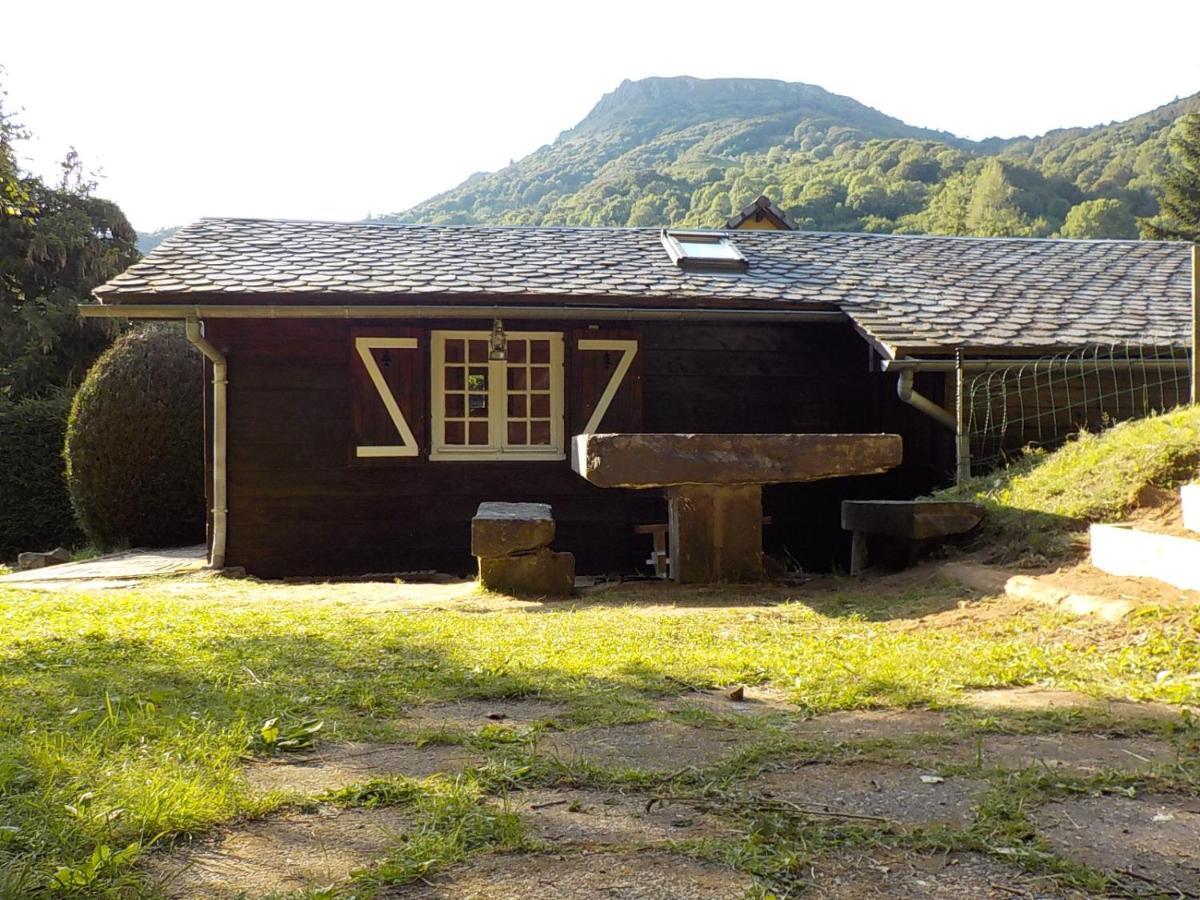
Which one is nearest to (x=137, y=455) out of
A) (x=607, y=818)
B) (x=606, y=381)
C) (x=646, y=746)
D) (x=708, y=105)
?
(x=606, y=381)

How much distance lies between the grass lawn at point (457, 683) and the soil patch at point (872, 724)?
0.28 ft

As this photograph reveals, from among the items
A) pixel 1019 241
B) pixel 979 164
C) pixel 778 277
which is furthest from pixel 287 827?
pixel 979 164

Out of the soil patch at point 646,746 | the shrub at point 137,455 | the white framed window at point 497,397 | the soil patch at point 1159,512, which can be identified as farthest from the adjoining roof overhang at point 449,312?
the soil patch at point 646,746

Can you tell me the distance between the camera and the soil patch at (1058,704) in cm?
288

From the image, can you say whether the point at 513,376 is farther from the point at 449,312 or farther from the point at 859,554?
the point at 859,554

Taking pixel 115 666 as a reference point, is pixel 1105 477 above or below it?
above

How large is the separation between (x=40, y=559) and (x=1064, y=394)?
35.1ft

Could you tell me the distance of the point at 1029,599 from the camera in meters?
4.79

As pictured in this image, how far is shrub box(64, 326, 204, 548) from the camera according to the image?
1070 centimetres

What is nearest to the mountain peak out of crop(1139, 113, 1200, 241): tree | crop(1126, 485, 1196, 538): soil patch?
crop(1139, 113, 1200, 241): tree

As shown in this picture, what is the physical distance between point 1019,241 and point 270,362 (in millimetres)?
9712

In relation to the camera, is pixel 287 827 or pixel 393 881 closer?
pixel 393 881

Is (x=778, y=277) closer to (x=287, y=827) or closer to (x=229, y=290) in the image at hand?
(x=229, y=290)

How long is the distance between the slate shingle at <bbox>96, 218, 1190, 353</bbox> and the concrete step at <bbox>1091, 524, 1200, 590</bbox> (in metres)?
3.32
